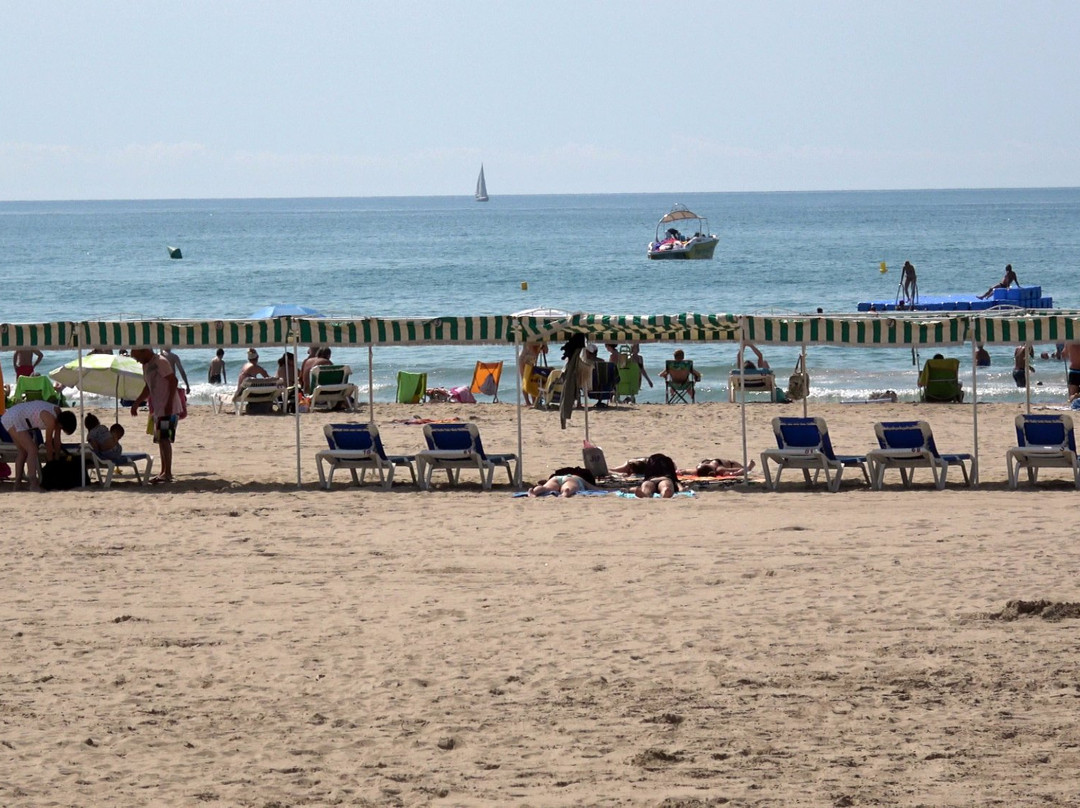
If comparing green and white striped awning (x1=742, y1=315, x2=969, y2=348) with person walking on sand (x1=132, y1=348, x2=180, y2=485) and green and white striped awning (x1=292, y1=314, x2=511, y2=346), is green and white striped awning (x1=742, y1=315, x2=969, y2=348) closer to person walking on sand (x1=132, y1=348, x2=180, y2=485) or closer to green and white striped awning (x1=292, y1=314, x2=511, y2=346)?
green and white striped awning (x1=292, y1=314, x2=511, y2=346)

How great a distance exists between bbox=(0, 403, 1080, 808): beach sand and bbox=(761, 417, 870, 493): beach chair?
1.10 feet

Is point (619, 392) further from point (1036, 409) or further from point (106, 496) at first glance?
point (106, 496)

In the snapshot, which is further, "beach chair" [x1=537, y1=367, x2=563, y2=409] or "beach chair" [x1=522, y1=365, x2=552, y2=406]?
"beach chair" [x1=522, y1=365, x2=552, y2=406]

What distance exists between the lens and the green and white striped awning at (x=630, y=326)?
1287 cm

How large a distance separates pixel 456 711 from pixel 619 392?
14.2 m

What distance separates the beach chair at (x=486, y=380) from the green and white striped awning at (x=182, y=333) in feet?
31.0

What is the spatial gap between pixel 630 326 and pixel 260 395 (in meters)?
8.29

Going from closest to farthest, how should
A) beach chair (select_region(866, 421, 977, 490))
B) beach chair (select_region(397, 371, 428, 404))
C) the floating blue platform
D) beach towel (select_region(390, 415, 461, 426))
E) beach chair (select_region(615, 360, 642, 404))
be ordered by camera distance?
beach chair (select_region(866, 421, 977, 490)), beach towel (select_region(390, 415, 461, 426)), beach chair (select_region(615, 360, 642, 404)), beach chair (select_region(397, 371, 428, 404)), the floating blue platform

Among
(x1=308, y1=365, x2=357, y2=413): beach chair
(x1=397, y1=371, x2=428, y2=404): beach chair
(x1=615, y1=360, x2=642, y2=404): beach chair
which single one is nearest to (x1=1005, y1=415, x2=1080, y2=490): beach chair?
(x1=615, y1=360, x2=642, y2=404): beach chair

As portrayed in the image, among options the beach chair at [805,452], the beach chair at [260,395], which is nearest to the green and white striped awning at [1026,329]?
the beach chair at [805,452]

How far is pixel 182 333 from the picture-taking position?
1305cm

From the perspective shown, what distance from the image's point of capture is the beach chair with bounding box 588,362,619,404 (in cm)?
1941

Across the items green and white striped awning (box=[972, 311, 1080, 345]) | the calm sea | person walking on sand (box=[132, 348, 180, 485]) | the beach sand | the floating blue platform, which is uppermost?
the calm sea

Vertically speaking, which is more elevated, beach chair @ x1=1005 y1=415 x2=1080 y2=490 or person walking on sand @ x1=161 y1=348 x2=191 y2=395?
person walking on sand @ x1=161 y1=348 x2=191 y2=395
